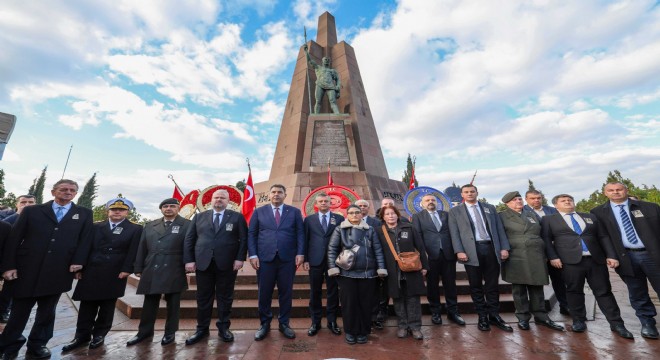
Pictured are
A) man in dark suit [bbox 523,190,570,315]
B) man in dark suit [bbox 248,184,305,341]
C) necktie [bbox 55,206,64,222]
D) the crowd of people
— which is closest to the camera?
the crowd of people

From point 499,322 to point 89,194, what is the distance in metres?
49.9

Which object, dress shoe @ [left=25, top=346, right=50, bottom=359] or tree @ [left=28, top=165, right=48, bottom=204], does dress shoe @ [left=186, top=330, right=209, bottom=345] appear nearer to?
dress shoe @ [left=25, top=346, right=50, bottom=359]

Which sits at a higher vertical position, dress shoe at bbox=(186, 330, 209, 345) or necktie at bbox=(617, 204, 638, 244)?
necktie at bbox=(617, 204, 638, 244)

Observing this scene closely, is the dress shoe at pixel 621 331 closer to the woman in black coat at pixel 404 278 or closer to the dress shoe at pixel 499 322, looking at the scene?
the dress shoe at pixel 499 322

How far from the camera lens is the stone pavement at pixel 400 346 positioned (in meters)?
3.01

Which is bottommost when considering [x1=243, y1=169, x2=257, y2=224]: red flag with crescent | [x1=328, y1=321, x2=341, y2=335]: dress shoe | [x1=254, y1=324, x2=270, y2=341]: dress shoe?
[x1=254, y1=324, x2=270, y2=341]: dress shoe

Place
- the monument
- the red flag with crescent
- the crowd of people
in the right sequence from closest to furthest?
the crowd of people < the red flag with crescent < the monument

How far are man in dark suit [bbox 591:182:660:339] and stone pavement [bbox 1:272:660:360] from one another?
1.23 ft

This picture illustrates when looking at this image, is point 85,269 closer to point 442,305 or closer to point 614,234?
point 442,305

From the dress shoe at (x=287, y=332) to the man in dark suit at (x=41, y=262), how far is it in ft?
8.04

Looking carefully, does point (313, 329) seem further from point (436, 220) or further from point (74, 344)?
point (74, 344)

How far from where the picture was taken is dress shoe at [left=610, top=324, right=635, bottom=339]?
3.38 meters

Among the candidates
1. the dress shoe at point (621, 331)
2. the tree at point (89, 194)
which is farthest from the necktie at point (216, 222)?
the tree at point (89, 194)

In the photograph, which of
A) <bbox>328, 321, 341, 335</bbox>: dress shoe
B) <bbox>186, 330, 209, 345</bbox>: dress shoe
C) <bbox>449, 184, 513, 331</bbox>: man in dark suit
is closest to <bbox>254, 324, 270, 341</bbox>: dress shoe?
<bbox>186, 330, 209, 345</bbox>: dress shoe
